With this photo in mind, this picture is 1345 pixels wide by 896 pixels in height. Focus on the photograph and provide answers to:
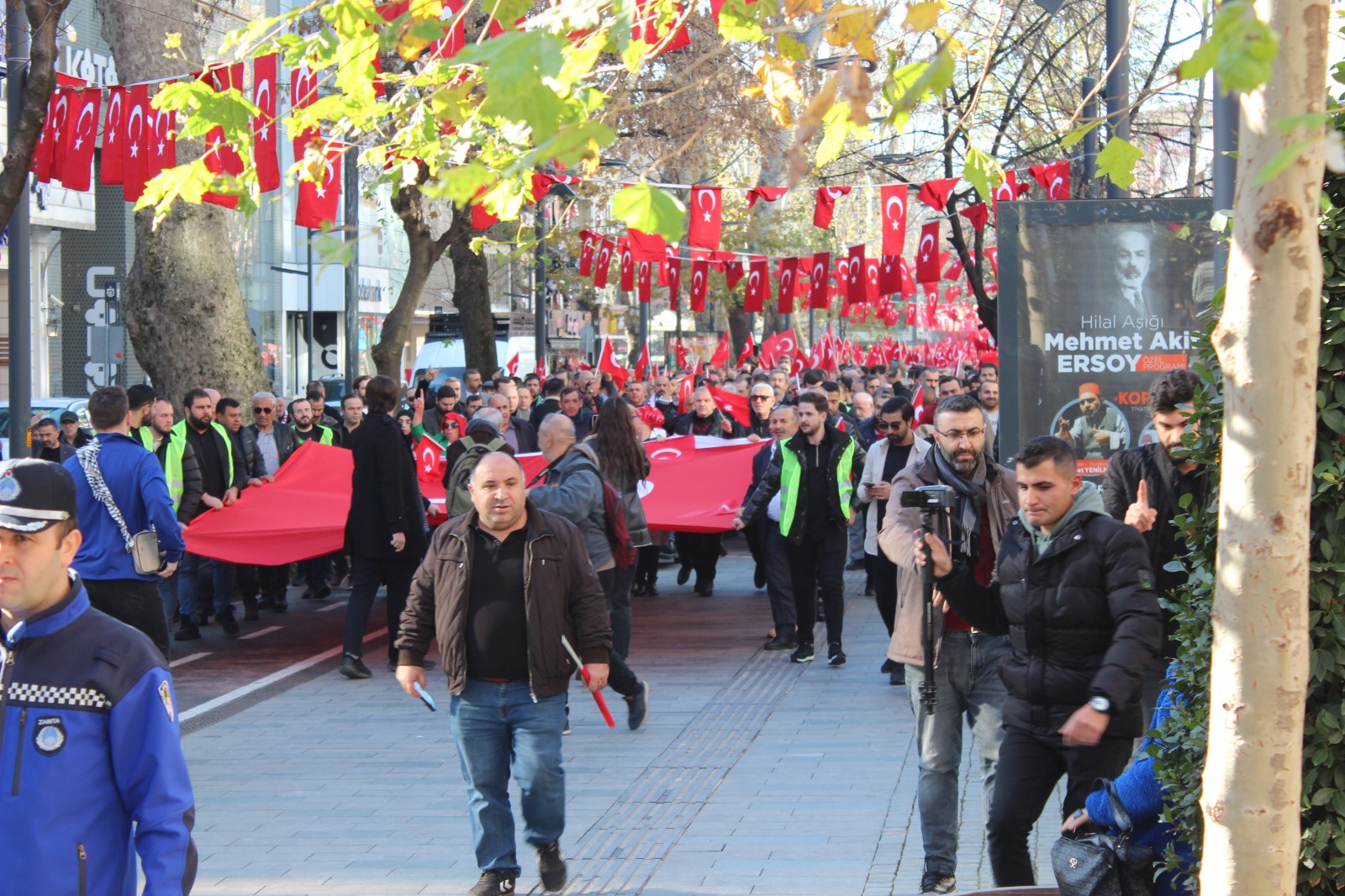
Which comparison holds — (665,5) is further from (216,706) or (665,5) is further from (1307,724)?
(216,706)

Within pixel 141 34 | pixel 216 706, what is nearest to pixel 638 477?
pixel 216 706

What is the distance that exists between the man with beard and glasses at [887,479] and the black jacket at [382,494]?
3.04 meters

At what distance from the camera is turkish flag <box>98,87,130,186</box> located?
12.6 meters

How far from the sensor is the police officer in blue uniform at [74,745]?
10.5 feet

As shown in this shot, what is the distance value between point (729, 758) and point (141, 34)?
34.4ft

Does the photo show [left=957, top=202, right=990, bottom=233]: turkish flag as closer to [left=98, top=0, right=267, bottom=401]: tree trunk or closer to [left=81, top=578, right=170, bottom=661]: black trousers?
[left=98, top=0, right=267, bottom=401]: tree trunk

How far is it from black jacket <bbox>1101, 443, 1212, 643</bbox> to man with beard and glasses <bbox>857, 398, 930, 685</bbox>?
3.45 metres

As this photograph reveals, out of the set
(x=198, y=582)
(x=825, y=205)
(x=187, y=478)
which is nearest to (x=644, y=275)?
(x=825, y=205)

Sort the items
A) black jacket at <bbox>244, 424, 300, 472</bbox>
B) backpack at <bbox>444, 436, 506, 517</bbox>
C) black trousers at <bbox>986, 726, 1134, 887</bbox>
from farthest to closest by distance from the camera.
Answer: black jacket at <bbox>244, 424, 300, 472</bbox>
backpack at <bbox>444, 436, 506, 517</bbox>
black trousers at <bbox>986, 726, 1134, 887</bbox>

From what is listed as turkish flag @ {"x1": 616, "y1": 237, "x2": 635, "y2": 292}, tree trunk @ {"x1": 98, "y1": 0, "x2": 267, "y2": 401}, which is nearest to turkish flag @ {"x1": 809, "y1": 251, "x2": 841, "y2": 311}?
turkish flag @ {"x1": 616, "y1": 237, "x2": 635, "y2": 292}

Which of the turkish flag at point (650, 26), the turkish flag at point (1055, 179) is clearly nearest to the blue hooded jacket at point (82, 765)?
the turkish flag at point (650, 26)

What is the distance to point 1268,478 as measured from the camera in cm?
293

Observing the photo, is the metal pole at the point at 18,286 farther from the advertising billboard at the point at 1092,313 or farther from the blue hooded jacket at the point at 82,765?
the blue hooded jacket at the point at 82,765

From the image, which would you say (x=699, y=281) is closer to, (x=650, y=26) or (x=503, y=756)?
(x=650, y=26)
